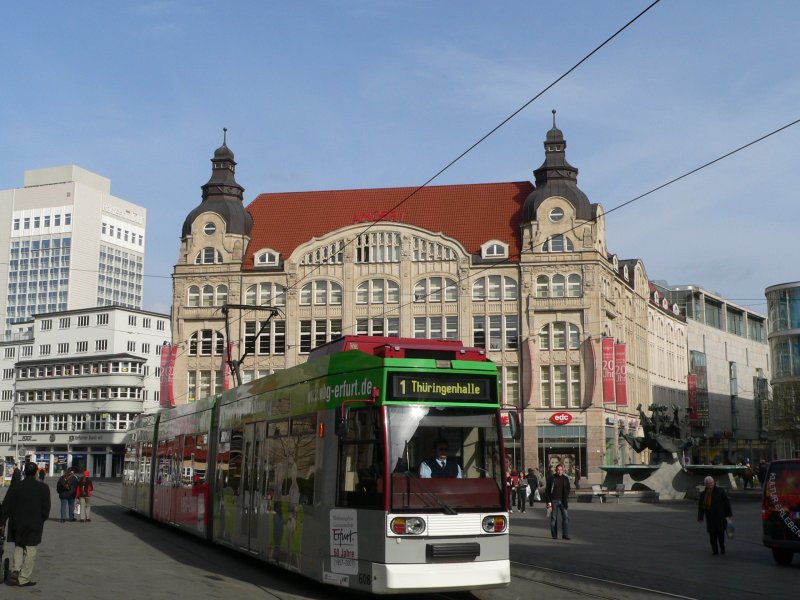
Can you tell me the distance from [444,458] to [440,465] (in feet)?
0.33

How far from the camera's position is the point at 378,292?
68.7 meters

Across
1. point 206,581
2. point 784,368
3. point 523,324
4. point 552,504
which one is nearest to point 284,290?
point 523,324

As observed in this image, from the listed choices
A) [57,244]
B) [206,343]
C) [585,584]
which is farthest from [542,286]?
A: [57,244]

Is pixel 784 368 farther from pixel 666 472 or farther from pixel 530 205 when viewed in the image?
pixel 666 472

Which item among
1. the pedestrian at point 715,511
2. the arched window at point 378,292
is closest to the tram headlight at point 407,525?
the pedestrian at point 715,511

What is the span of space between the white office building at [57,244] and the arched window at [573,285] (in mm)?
103245

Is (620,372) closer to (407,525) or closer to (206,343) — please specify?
(206,343)

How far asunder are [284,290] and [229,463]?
52193 mm

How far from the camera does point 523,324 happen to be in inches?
2589

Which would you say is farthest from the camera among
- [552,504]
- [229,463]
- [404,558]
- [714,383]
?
[714,383]

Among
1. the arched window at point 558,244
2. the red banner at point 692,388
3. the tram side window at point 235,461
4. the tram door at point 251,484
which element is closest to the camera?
the tram door at point 251,484

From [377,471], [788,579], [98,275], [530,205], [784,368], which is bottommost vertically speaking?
[788,579]

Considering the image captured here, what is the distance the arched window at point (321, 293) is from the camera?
6950 cm

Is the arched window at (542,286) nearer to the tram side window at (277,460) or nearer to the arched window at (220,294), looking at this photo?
the arched window at (220,294)
